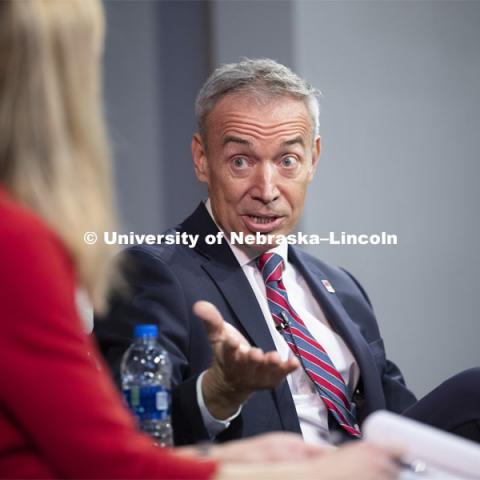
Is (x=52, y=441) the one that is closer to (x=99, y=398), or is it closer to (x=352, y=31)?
(x=99, y=398)

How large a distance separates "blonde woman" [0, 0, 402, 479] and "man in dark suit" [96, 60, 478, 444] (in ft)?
3.78

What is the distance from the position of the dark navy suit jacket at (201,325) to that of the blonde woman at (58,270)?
3.34 feet

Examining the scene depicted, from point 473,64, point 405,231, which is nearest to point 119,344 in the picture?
point 405,231

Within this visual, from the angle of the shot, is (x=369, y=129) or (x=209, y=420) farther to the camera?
(x=369, y=129)

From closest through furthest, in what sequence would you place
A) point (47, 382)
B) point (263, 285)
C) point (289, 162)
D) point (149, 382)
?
point (47, 382) → point (149, 382) → point (263, 285) → point (289, 162)

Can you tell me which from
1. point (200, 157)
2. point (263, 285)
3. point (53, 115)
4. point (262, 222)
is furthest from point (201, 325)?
point (53, 115)

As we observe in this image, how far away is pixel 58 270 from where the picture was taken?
42.6 inches

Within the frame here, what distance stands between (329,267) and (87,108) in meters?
1.86

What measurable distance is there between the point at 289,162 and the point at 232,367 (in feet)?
3.27

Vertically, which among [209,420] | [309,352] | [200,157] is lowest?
[209,420]

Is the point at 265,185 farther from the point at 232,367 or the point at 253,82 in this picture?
the point at 232,367

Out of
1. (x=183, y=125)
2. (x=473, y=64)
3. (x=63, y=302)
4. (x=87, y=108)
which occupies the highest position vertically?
(x=473, y=64)

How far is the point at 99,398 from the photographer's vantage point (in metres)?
1.07

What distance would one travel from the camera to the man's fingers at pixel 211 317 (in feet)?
6.07
